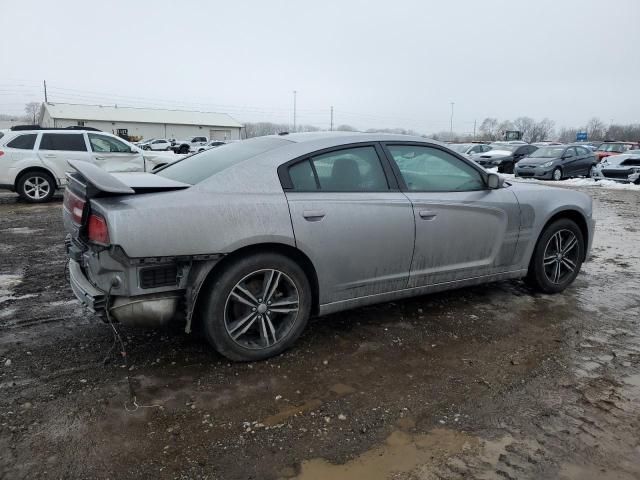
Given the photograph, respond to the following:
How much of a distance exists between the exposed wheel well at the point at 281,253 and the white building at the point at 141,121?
62638mm

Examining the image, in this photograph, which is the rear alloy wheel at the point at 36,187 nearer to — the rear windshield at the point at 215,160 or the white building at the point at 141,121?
the rear windshield at the point at 215,160

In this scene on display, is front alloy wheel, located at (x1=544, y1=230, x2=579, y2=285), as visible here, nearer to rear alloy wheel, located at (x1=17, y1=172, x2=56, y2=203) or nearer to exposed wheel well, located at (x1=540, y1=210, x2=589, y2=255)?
exposed wheel well, located at (x1=540, y1=210, x2=589, y2=255)

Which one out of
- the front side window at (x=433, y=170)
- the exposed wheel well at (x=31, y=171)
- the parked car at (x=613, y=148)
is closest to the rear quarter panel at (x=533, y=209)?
the front side window at (x=433, y=170)

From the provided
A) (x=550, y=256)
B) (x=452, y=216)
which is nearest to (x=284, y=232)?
(x=452, y=216)

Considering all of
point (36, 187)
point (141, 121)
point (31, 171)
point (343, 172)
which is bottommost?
point (36, 187)

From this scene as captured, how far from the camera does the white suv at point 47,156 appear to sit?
1070 centimetres

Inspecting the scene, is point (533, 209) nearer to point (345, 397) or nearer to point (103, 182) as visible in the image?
point (345, 397)

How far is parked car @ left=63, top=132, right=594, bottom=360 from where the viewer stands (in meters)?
2.92

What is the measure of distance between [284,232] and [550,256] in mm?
2906

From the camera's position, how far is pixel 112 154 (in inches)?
456

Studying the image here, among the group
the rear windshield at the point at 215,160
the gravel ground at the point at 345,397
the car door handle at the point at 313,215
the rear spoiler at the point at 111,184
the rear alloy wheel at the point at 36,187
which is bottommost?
the gravel ground at the point at 345,397

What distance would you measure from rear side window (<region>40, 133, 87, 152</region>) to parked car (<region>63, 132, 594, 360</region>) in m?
8.56

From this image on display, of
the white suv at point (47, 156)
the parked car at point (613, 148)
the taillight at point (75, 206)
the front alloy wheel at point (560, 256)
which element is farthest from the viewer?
the parked car at point (613, 148)

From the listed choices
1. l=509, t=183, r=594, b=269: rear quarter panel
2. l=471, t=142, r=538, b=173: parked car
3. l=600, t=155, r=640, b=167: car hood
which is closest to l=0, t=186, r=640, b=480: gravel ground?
l=509, t=183, r=594, b=269: rear quarter panel
